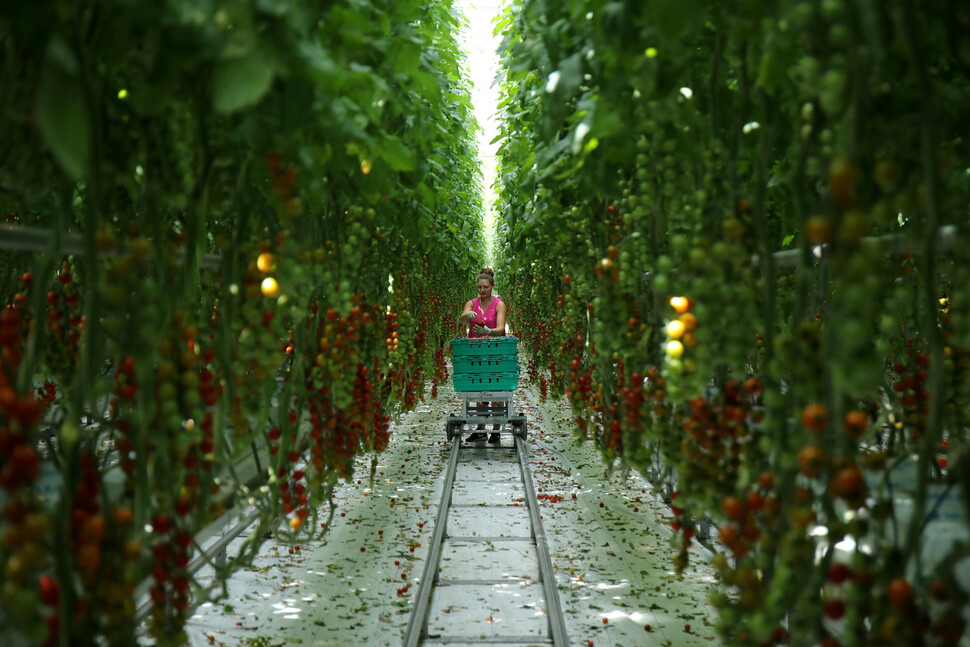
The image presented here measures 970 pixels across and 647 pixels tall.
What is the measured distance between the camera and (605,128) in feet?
4.79

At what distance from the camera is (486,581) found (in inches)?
137

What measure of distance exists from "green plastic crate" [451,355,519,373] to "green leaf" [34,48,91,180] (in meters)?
5.67

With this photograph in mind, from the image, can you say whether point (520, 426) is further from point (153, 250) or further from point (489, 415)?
point (153, 250)

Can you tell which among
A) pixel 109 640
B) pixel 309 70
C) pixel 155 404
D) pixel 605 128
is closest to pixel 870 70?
pixel 605 128

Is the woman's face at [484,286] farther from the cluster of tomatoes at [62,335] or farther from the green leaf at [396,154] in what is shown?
the green leaf at [396,154]

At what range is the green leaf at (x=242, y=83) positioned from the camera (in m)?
0.95

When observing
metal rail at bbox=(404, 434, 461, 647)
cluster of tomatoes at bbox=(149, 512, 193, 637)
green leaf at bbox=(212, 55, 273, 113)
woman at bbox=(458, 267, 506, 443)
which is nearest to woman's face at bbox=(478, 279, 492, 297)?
woman at bbox=(458, 267, 506, 443)

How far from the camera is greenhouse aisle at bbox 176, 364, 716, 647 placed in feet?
9.65

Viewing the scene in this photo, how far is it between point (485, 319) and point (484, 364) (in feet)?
1.87

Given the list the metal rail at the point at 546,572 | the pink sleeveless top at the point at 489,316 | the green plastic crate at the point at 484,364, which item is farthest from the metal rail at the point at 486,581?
the pink sleeveless top at the point at 489,316

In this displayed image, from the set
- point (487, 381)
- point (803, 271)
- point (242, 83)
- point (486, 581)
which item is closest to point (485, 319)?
point (487, 381)

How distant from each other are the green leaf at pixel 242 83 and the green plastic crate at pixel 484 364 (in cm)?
559

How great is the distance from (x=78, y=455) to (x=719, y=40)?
145cm

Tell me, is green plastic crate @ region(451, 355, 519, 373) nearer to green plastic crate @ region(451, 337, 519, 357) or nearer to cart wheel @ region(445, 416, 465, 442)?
green plastic crate @ region(451, 337, 519, 357)
